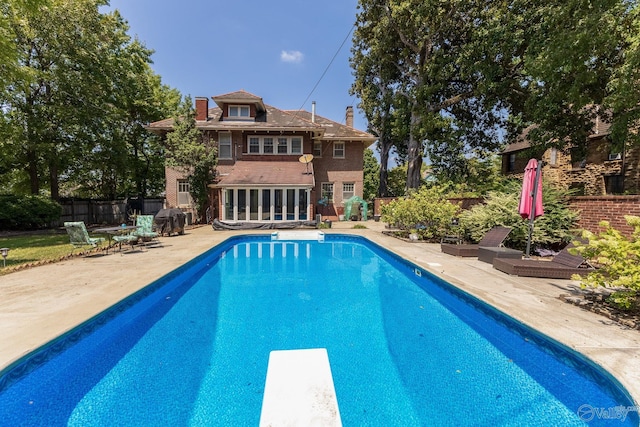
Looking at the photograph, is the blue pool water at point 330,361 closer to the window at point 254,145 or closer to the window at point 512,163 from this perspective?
the window at point 254,145

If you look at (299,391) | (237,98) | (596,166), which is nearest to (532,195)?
(299,391)

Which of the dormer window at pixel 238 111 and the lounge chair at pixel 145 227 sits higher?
the dormer window at pixel 238 111

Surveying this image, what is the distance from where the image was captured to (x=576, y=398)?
9.77ft

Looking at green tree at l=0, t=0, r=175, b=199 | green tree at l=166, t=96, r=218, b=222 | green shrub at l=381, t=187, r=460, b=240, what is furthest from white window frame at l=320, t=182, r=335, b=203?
green tree at l=0, t=0, r=175, b=199

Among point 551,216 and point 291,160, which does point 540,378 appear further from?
point 291,160

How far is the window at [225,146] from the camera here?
762 inches

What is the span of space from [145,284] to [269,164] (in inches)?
595

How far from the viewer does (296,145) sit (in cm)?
2014

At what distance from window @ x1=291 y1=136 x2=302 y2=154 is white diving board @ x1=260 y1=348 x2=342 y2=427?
57.8 feet

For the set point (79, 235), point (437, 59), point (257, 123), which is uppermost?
point (437, 59)

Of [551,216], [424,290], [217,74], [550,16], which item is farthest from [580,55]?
[217,74]

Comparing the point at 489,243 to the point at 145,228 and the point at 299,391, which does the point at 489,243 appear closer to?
the point at 299,391

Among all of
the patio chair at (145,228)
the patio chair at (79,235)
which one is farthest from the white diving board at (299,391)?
the patio chair at (145,228)

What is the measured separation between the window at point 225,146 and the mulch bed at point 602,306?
63.3 feet
